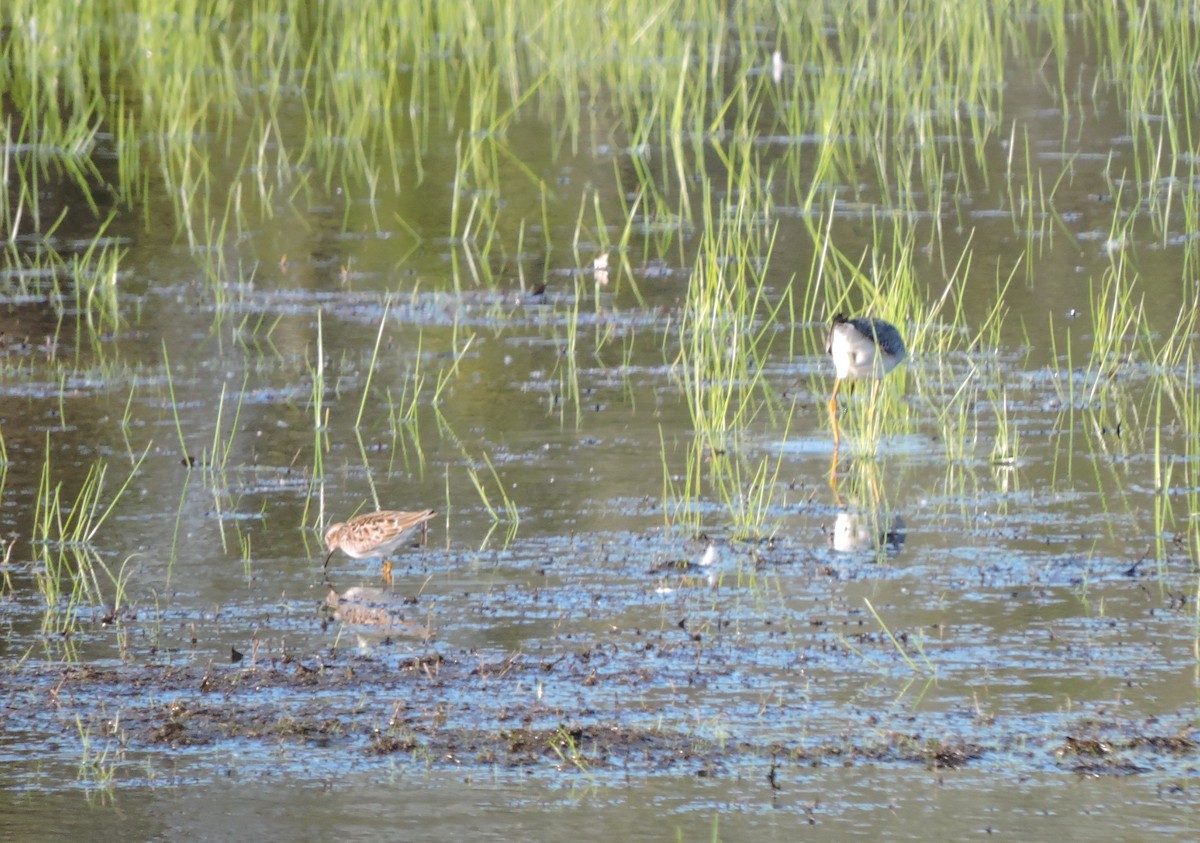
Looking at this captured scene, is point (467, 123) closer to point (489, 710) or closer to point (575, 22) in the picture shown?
point (575, 22)

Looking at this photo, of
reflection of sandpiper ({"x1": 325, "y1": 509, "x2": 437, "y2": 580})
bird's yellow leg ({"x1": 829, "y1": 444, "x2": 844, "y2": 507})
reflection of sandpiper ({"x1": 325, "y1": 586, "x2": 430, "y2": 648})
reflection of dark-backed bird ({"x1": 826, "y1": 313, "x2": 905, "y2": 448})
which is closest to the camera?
reflection of sandpiper ({"x1": 325, "y1": 586, "x2": 430, "y2": 648})

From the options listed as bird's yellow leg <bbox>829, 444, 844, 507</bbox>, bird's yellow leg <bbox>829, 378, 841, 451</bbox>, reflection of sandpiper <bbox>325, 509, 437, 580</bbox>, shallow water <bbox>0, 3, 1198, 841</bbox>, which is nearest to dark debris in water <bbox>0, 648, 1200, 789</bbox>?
shallow water <bbox>0, 3, 1198, 841</bbox>

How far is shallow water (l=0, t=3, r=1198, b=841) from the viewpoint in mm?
4863

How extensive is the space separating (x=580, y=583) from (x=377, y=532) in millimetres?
656

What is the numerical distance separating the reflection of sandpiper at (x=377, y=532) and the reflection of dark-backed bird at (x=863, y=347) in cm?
211

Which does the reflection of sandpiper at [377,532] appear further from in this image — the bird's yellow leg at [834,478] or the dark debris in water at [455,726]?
the bird's yellow leg at [834,478]

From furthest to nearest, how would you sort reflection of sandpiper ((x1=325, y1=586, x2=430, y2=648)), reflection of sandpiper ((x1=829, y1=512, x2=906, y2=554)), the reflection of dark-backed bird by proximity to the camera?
1. the reflection of dark-backed bird
2. reflection of sandpiper ((x1=829, y1=512, x2=906, y2=554))
3. reflection of sandpiper ((x1=325, y1=586, x2=430, y2=648))

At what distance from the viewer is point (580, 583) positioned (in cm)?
651

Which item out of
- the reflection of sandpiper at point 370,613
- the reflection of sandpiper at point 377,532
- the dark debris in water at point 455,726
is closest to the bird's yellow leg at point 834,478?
the reflection of sandpiper at point 377,532

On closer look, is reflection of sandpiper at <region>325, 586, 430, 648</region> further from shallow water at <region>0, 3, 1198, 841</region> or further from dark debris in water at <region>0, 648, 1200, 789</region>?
dark debris in water at <region>0, 648, 1200, 789</region>

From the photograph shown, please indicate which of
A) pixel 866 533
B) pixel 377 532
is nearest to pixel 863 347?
pixel 866 533

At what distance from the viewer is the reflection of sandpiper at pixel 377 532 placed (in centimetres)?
658

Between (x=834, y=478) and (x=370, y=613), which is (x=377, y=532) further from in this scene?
(x=834, y=478)

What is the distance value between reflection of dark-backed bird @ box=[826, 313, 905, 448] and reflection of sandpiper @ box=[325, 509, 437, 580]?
211 centimetres
